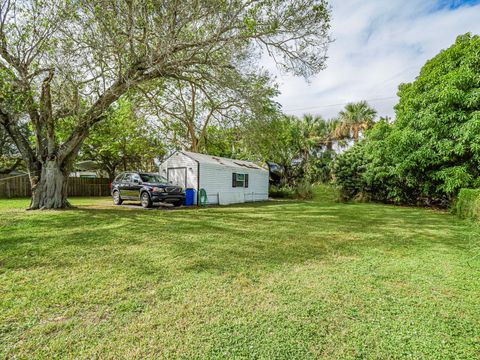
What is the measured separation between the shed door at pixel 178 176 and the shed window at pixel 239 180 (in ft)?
10.2

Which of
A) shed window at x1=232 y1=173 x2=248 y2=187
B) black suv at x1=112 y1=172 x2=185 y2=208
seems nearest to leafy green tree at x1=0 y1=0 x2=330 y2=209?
black suv at x1=112 y1=172 x2=185 y2=208

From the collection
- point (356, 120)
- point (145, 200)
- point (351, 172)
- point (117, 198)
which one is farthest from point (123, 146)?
point (356, 120)

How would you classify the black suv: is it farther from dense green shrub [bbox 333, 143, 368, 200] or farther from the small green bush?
the small green bush

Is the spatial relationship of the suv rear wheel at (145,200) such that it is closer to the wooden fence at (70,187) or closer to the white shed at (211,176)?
the white shed at (211,176)

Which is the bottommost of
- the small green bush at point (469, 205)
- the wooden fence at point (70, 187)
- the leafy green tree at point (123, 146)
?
the small green bush at point (469, 205)

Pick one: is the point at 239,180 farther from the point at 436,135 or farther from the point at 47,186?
the point at 436,135

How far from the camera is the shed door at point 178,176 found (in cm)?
1329

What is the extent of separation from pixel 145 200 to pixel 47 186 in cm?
349

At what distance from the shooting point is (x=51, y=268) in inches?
143

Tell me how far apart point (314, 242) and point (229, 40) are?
6.20 m

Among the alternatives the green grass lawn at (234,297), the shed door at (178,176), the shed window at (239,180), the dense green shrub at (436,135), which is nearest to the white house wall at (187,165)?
the shed door at (178,176)

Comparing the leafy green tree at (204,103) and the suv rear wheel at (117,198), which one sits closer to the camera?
the leafy green tree at (204,103)

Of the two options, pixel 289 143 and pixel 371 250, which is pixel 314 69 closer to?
pixel 371 250

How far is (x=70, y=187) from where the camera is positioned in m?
18.4
